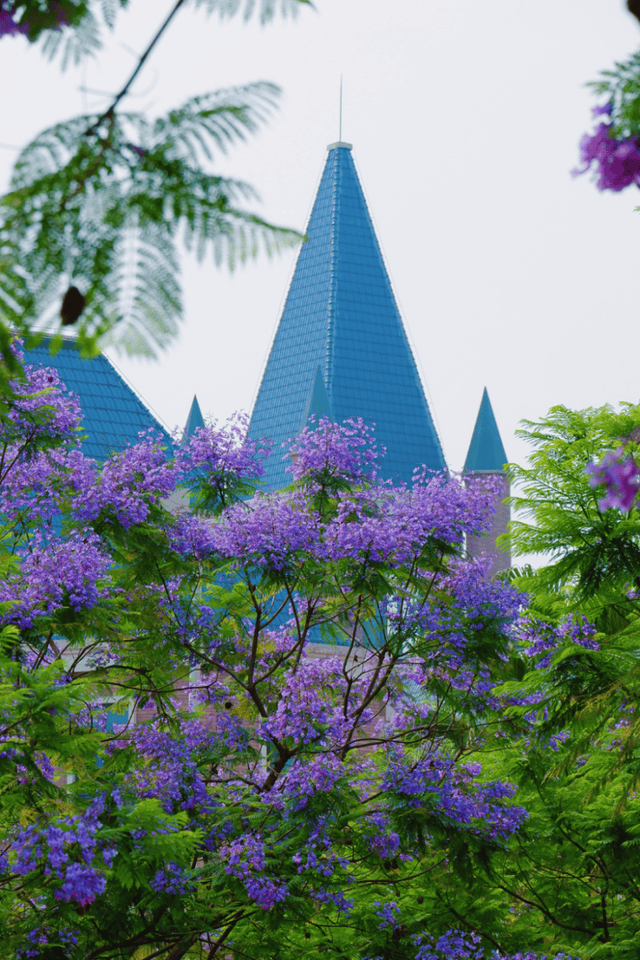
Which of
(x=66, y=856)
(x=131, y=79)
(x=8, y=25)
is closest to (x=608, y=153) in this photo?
(x=131, y=79)

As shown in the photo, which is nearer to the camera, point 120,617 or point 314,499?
point 120,617

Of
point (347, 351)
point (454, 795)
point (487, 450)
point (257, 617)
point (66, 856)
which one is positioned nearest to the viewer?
point (66, 856)

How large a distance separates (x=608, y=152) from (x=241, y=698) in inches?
398

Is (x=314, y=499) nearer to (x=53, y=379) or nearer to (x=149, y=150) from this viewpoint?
(x=53, y=379)

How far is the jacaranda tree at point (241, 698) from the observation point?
8617mm

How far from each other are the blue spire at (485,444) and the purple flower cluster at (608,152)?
164ft

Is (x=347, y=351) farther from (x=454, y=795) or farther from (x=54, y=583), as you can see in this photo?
(x=54, y=583)

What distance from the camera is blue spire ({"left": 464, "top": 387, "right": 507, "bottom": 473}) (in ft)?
171

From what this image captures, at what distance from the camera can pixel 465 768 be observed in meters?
10.3

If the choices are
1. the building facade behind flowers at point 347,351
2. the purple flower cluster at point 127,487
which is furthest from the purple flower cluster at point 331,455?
the building facade behind flowers at point 347,351

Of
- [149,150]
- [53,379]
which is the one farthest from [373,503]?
[149,150]

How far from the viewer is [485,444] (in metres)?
52.3

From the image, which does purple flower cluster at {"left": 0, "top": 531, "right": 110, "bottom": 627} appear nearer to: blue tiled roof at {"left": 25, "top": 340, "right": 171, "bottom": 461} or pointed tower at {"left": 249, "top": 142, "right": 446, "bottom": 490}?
blue tiled roof at {"left": 25, "top": 340, "right": 171, "bottom": 461}

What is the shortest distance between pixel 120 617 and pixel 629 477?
8.69 metres
